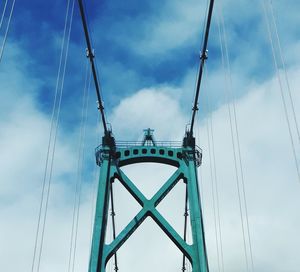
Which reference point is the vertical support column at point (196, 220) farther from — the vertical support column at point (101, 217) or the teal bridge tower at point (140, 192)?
the vertical support column at point (101, 217)

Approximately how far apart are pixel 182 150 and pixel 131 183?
6.79 ft

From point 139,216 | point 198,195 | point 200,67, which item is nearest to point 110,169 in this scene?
point 139,216

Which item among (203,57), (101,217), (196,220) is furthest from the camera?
(196,220)

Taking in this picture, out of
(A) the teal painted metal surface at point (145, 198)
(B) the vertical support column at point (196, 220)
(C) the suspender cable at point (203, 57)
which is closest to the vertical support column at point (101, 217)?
(A) the teal painted metal surface at point (145, 198)

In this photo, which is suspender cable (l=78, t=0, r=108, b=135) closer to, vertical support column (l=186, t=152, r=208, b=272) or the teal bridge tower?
the teal bridge tower

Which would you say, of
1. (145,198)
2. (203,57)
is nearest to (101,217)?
(145,198)

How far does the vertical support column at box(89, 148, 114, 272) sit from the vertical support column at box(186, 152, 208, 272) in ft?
8.60

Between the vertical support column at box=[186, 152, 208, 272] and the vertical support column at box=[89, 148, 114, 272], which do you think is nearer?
the vertical support column at box=[89, 148, 114, 272]

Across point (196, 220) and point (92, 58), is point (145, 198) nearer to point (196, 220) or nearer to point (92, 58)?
point (196, 220)

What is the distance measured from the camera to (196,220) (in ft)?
46.7

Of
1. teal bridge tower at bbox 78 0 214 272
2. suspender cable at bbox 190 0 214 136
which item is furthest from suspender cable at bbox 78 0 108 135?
suspender cable at bbox 190 0 214 136

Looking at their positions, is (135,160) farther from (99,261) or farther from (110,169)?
(99,261)

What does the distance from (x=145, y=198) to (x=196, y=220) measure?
6.21 ft

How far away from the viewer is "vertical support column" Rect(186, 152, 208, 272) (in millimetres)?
13461
